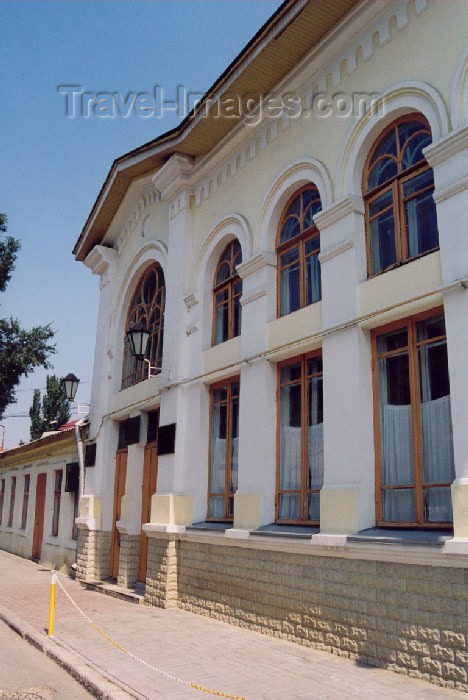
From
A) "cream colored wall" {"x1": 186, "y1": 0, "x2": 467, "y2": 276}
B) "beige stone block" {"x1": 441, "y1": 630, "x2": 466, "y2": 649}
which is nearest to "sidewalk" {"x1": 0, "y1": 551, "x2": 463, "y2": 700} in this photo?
"beige stone block" {"x1": 441, "y1": 630, "x2": 466, "y2": 649}

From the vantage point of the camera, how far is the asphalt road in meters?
5.51

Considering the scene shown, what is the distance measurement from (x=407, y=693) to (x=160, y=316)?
8682 mm

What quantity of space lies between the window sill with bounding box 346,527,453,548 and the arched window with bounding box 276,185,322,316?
3116mm

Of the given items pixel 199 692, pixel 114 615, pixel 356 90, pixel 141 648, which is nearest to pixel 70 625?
pixel 114 615

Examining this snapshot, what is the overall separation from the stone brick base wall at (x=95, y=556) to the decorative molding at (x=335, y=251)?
8.13m

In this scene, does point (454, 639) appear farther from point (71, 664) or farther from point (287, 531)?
point (71, 664)

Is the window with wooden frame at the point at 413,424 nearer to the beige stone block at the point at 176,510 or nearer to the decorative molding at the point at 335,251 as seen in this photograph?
the decorative molding at the point at 335,251

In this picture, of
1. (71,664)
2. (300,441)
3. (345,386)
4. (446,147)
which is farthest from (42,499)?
(446,147)

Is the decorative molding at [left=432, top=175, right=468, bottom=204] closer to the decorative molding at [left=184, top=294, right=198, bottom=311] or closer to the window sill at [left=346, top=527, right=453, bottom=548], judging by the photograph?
the window sill at [left=346, top=527, right=453, bottom=548]

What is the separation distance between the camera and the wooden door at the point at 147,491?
11.7 m

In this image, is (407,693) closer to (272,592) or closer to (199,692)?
(199,692)

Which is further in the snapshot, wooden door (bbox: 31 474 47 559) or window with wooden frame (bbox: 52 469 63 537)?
wooden door (bbox: 31 474 47 559)

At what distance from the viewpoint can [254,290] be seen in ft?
30.1

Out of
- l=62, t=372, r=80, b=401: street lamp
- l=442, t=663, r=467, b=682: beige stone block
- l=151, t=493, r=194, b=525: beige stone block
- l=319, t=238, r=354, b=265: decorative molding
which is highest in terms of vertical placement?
l=319, t=238, r=354, b=265: decorative molding
